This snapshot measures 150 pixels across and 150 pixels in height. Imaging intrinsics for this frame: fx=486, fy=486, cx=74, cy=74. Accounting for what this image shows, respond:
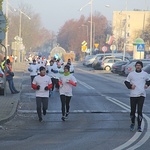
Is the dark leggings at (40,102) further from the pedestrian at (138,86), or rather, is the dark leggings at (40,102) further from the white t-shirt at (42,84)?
the pedestrian at (138,86)

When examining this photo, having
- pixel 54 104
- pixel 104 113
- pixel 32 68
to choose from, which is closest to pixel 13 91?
pixel 32 68

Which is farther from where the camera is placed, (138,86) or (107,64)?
(107,64)

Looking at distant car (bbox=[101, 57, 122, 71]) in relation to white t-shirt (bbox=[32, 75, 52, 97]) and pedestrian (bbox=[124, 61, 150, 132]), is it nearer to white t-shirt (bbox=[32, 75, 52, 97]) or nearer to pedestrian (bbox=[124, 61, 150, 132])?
white t-shirt (bbox=[32, 75, 52, 97])

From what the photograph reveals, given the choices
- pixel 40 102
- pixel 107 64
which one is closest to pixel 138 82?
pixel 40 102

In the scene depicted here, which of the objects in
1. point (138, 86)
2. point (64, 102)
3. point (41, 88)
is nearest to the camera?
point (138, 86)

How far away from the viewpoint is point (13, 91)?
2250cm

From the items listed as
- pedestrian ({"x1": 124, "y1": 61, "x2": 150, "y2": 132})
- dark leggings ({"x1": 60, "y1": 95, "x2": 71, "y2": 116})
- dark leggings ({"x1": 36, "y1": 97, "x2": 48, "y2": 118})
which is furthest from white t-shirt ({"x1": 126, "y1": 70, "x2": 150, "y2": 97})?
dark leggings ({"x1": 36, "y1": 97, "x2": 48, "y2": 118})

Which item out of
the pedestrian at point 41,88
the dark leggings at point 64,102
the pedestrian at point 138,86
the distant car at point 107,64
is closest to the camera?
the pedestrian at point 138,86

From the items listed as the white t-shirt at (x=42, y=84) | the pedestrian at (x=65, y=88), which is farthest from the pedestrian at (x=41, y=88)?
the pedestrian at (x=65, y=88)

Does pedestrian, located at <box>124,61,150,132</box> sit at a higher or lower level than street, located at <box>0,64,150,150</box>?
higher

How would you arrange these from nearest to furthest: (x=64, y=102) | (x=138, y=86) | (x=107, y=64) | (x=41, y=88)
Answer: (x=138, y=86)
(x=41, y=88)
(x=64, y=102)
(x=107, y=64)

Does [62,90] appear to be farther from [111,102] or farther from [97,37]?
[97,37]

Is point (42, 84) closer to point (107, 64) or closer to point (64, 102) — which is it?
point (64, 102)

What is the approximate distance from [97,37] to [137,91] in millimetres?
99384
